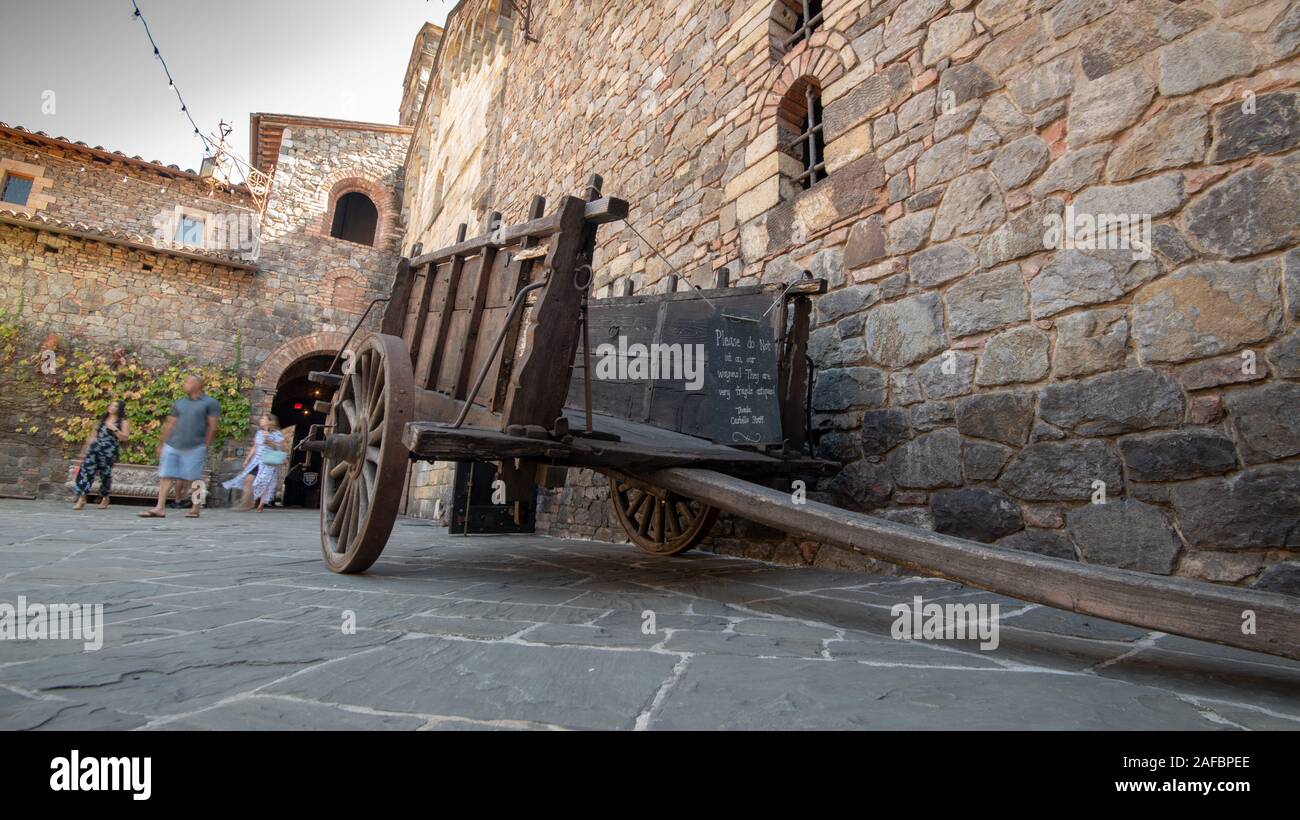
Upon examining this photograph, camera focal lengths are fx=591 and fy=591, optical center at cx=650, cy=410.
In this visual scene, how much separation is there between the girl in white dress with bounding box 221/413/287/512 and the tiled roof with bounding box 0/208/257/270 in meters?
3.73

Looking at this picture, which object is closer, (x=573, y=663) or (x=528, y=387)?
(x=573, y=663)

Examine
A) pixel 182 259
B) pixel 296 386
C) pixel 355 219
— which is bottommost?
pixel 296 386

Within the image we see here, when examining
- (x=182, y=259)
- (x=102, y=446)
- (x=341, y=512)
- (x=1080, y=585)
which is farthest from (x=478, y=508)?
(x=182, y=259)

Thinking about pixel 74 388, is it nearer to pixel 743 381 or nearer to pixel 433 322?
pixel 433 322

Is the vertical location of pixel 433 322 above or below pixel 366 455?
above

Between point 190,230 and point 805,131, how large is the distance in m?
13.4

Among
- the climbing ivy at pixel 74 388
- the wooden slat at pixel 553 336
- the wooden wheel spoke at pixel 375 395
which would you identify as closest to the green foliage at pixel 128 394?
the climbing ivy at pixel 74 388

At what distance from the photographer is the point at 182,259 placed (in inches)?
432

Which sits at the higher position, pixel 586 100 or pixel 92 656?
pixel 586 100

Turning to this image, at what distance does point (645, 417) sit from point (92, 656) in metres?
2.96

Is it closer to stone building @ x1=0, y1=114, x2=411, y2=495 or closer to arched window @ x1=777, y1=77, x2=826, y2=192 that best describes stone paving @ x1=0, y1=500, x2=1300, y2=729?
arched window @ x1=777, y1=77, x2=826, y2=192
